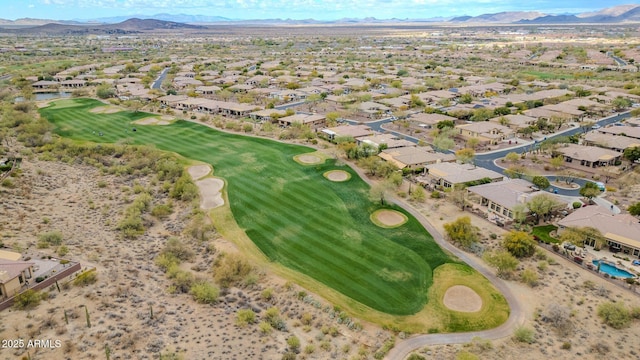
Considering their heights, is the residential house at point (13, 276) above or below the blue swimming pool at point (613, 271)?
above

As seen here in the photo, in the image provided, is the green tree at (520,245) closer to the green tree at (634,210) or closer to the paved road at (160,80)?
the green tree at (634,210)

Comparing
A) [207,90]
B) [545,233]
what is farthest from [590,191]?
[207,90]

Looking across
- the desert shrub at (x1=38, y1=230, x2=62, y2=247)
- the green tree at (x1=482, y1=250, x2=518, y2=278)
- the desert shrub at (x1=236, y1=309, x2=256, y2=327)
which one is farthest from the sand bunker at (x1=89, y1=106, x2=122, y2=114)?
the green tree at (x1=482, y1=250, x2=518, y2=278)

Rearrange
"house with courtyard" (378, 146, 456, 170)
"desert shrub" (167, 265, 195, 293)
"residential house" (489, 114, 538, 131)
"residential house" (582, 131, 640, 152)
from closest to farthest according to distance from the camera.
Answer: "desert shrub" (167, 265, 195, 293) < "house with courtyard" (378, 146, 456, 170) < "residential house" (582, 131, 640, 152) < "residential house" (489, 114, 538, 131)

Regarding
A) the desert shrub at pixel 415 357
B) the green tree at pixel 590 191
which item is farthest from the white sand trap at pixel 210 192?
the green tree at pixel 590 191

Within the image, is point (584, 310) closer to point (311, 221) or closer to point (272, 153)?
point (311, 221)

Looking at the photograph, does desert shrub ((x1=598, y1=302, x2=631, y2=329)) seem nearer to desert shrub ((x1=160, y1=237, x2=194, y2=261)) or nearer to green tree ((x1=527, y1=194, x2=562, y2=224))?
green tree ((x1=527, y1=194, x2=562, y2=224))
